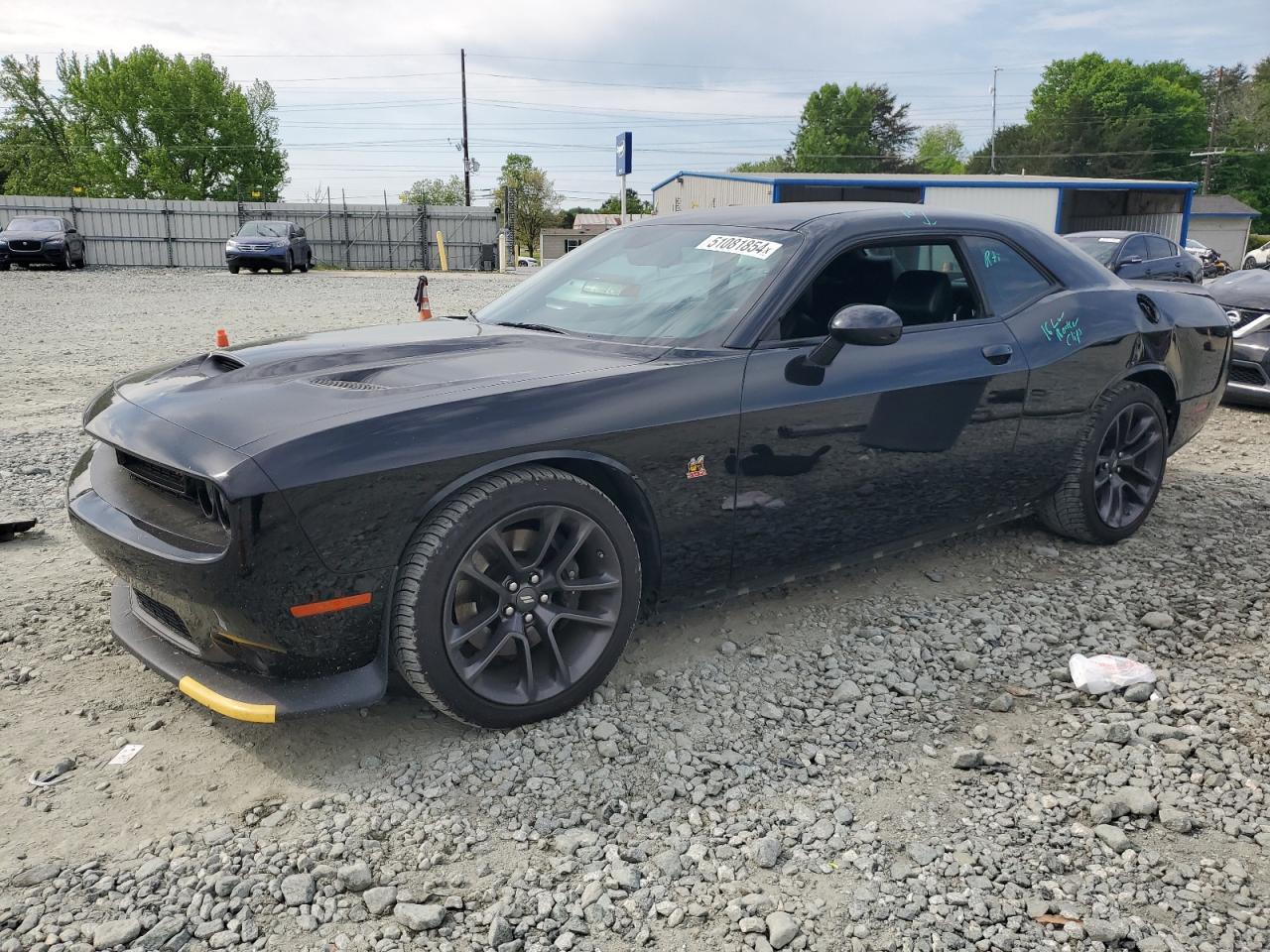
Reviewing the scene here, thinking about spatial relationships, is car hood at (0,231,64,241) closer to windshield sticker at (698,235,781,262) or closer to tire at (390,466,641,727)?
windshield sticker at (698,235,781,262)

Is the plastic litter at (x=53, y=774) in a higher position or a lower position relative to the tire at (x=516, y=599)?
lower

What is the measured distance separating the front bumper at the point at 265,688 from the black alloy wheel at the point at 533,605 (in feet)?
0.76

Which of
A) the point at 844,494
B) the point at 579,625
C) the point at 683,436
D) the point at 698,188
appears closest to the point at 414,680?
the point at 579,625

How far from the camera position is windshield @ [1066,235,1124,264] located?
1414cm

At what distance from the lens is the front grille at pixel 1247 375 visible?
8102 mm

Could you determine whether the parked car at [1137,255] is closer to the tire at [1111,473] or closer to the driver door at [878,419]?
the tire at [1111,473]

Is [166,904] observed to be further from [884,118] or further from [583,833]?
[884,118]

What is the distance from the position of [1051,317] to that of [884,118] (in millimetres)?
102330

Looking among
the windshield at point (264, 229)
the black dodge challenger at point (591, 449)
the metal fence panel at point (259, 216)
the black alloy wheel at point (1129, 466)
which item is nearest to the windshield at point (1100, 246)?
the black alloy wheel at point (1129, 466)

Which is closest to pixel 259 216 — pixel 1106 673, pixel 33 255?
pixel 33 255

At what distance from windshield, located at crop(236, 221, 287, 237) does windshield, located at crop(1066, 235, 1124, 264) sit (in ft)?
65.1

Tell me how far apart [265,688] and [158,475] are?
67cm

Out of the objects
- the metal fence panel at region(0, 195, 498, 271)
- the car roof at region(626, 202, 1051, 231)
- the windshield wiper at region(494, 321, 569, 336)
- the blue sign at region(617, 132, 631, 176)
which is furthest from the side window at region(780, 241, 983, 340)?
the metal fence panel at region(0, 195, 498, 271)

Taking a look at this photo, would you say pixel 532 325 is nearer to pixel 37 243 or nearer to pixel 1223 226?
pixel 37 243
